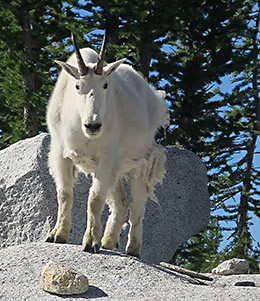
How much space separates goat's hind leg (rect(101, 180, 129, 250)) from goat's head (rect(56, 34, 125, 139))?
111cm

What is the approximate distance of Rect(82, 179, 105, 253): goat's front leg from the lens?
5605 mm

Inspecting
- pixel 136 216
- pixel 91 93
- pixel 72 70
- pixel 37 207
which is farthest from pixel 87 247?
pixel 37 207

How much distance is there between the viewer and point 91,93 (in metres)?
5.38

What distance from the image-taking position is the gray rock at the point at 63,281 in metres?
4.93

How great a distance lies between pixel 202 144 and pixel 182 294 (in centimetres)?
1039

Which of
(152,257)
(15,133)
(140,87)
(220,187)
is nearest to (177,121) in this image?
(220,187)

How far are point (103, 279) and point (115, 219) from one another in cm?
110

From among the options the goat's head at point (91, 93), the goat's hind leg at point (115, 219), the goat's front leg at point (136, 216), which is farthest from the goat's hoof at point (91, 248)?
the goat's head at point (91, 93)

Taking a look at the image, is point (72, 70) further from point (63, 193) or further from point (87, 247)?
point (87, 247)

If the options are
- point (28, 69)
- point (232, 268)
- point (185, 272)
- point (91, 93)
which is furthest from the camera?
point (28, 69)

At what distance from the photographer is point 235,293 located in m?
5.14

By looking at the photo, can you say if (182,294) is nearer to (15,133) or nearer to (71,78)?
(71,78)

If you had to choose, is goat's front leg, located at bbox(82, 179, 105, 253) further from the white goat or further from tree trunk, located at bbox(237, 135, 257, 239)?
tree trunk, located at bbox(237, 135, 257, 239)

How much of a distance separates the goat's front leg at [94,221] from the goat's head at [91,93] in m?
0.56
